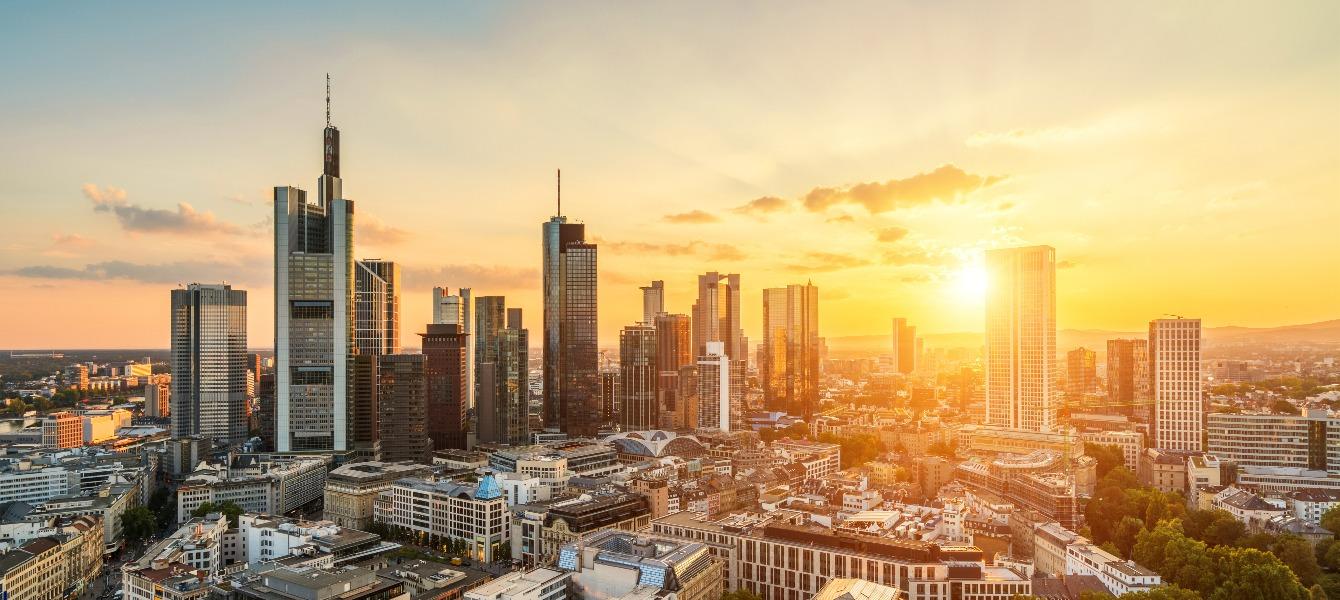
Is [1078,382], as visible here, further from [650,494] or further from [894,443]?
[650,494]

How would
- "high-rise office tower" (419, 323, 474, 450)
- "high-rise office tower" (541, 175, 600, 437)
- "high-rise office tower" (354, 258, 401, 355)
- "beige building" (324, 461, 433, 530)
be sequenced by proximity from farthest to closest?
"high-rise office tower" (541, 175, 600, 437) < "high-rise office tower" (419, 323, 474, 450) < "high-rise office tower" (354, 258, 401, 355) < "beige building" (324, 461, 433, 530)

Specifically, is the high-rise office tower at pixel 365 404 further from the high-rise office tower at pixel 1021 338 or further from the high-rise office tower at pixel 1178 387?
the high-rise office tower at pixel 1178 387

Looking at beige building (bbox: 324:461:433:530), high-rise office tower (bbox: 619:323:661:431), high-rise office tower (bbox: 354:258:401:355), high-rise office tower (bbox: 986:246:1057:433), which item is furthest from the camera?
high-rise office tower (bbox: 619:323:661:431)

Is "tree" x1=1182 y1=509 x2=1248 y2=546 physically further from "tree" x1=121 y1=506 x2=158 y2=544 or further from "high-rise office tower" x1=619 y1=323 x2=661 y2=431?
"high-rise office tower" x1=619 y1=323 x2=661 y2=431

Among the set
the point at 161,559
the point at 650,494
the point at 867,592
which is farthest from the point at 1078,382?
the point at 161,559

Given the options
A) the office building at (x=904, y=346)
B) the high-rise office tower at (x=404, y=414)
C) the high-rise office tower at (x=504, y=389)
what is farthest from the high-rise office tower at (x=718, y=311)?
the high-rise office tower at (x=404, y=414)

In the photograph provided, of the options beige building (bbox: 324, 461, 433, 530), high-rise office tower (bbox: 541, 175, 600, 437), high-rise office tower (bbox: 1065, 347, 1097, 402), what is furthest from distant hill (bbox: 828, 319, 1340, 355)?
beige building (bbox: 324, 461, 433, 530)

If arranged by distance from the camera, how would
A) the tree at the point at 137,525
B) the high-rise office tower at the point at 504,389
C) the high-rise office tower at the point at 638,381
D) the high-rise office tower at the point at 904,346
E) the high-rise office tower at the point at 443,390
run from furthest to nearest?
the high-rise office tower at the point at 904,346
the high-rise office tower at the point at 638,381
the high-rise office tower at the point at 504,389
the high-rise office tower at the point at 443,390
the tree at the point at 137,525
